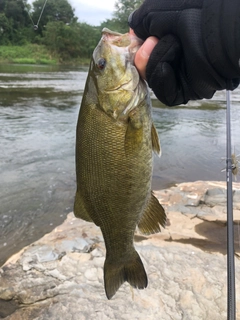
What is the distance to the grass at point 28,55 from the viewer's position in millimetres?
45403

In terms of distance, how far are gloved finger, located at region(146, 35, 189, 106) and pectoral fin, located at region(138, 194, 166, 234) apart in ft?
2.38

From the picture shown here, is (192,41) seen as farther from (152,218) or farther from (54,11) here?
(54,11)

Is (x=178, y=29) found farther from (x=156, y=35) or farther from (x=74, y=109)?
(x=74, y=109)

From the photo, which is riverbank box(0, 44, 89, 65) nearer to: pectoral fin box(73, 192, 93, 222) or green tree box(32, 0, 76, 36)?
green tree box(32, 0, 76, 36)

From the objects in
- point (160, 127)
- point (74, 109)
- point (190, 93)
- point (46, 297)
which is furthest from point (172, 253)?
point (74, 109)

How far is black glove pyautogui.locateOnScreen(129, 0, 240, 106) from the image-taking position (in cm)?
148

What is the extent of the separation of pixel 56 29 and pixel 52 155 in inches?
2315

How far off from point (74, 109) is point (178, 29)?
40.5 feet

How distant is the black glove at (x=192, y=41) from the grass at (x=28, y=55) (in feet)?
150

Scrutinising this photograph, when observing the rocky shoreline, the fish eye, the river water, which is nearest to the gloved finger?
the fish eye

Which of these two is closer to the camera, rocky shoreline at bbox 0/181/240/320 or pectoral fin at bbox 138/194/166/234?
pectoral fin at bbox 138/194/166/234

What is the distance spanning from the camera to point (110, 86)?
72.1 inches

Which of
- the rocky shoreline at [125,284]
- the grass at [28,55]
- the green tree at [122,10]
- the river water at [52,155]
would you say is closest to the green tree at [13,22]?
the grass at [28,55]

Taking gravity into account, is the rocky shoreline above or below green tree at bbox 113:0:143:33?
below
